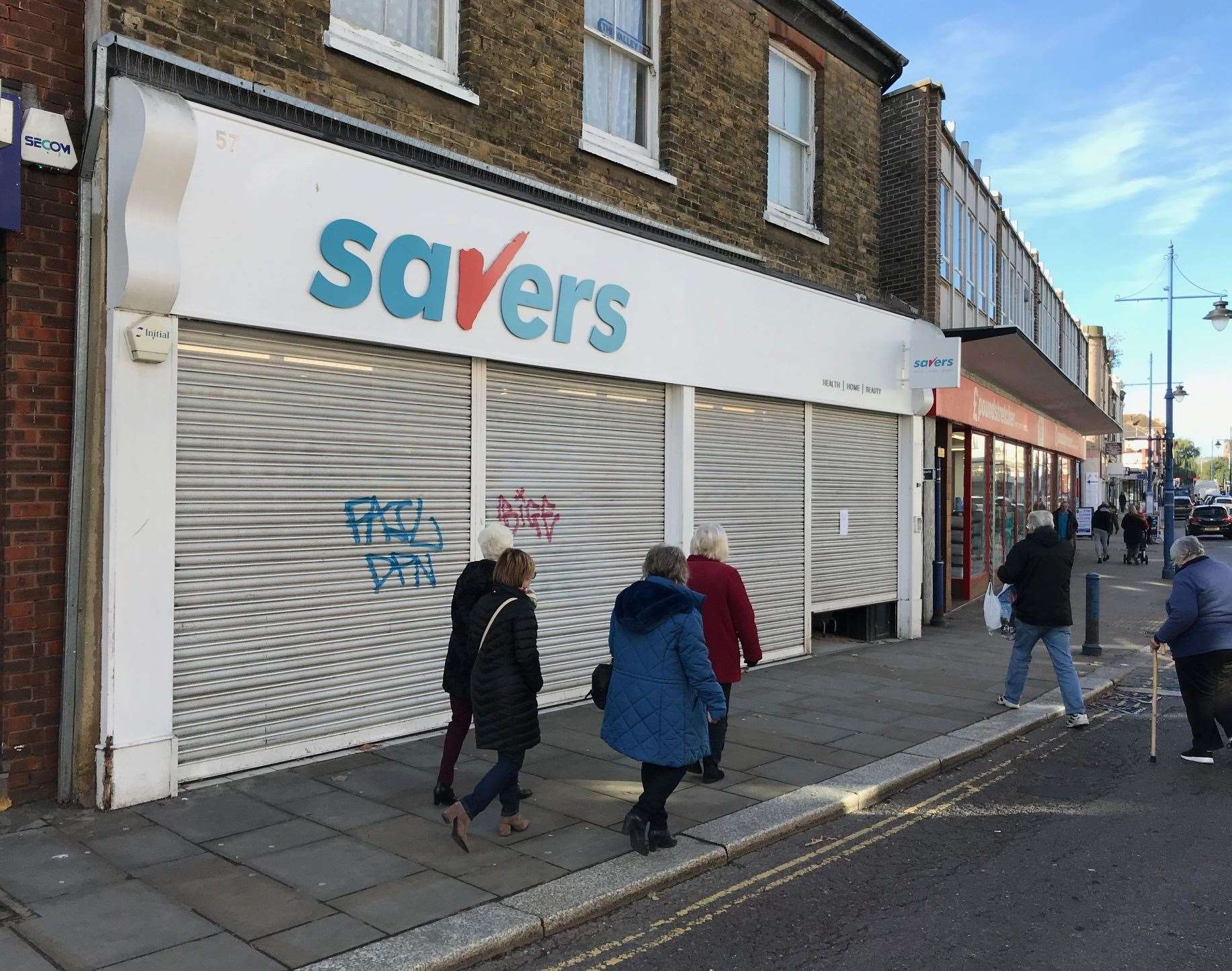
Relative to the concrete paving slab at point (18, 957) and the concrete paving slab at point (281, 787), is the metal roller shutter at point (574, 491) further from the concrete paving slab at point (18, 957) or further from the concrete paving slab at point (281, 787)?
the concrete paving slab at point (18, 957)

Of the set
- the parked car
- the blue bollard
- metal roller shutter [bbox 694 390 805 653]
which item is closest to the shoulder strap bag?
metal roller shutter [bbox 694 390 805 653]

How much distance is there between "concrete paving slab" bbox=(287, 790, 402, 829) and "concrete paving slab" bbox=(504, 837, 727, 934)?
133 cm

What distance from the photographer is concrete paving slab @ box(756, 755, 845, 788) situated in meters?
6.48

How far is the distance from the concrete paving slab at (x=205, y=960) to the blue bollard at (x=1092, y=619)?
10.7 m

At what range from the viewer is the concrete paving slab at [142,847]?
15.7ft

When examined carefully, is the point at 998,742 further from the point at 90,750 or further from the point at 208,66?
the point at 208,66

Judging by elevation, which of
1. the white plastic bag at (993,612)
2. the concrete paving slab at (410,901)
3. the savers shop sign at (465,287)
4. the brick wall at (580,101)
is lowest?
the concrete paving slab at (410,901)

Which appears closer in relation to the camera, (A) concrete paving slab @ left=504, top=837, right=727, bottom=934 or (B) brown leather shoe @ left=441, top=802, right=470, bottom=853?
(A) concrete paving slab @ left=504, top=837, right=727, bottom=934

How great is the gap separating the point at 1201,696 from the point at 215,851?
6735mm

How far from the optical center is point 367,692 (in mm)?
6992

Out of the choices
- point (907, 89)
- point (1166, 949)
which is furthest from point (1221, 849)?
point (907, 89)

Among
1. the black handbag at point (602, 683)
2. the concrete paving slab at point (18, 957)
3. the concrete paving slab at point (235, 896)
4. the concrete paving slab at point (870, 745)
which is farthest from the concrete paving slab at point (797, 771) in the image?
the concrete paving slab at point (18, 957)

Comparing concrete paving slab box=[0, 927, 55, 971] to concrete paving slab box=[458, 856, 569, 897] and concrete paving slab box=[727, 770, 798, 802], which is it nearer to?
concrete paving slab box=[458, 856, 569, 897]

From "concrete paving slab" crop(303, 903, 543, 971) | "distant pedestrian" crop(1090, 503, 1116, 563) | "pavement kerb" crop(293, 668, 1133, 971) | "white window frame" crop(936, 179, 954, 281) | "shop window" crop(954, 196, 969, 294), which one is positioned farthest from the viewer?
"distant pedestrian" crop(1090, 503, 1116, 563)
